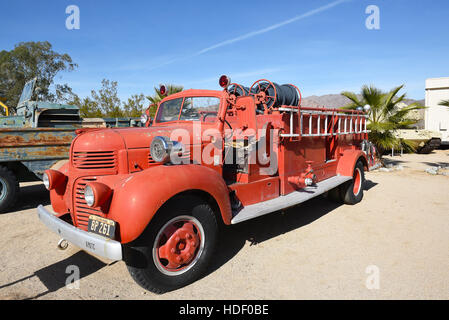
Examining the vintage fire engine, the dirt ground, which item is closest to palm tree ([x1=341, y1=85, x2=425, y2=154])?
the dirt ground

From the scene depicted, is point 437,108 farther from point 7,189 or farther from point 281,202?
point 7,189

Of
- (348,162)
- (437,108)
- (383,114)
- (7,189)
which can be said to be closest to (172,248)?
(348,162)

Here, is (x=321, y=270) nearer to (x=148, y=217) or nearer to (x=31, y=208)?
(x=148, y=217)

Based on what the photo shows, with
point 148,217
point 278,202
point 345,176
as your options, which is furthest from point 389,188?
point 148,217

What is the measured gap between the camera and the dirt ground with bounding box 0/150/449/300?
9.26ft

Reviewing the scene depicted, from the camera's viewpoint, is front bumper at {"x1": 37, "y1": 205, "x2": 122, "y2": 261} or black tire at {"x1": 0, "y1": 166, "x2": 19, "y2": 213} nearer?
front bumper at {"x1": 37, "y1": 205, "x2": 122, "y2": 261}

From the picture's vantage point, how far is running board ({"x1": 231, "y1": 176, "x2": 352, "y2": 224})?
335 centimetres

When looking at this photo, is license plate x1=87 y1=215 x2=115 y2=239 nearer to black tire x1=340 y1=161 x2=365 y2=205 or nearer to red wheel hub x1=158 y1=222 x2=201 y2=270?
red wheel hub x1=158 y1=222 x2=201 y2=270

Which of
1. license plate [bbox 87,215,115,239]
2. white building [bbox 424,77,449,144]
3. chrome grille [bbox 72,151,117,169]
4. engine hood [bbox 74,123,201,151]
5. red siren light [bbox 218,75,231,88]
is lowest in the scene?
license plate [bbox 87,215,115,239]

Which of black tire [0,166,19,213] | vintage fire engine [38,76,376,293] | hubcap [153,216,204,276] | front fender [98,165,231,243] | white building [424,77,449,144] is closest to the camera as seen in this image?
front fender [98,165,231,243]

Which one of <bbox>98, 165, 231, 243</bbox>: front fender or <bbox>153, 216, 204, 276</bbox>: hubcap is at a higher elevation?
<bbox>98, 165, 231, 243</bbox>: front fender

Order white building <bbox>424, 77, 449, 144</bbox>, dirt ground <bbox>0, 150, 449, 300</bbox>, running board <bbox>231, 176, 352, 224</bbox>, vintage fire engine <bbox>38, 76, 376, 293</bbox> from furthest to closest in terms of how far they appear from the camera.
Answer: white building <bbox>424, 77, 449, 144</bbox>, running board <bbox>231, 176, 352, 224</bbox>, dirt ground <bbox>0, 150, 449, 300</bbox>, vintage fire engine <bbox>38, 76, 376, 293</bbox>
